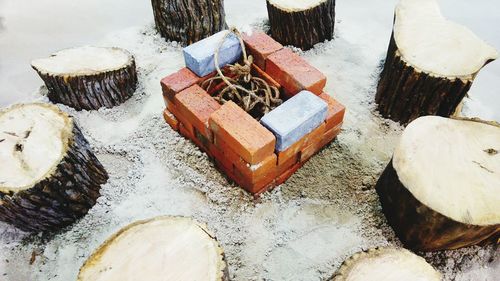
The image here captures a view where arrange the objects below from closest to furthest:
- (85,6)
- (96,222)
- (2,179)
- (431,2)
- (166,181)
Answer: (2,179), (96,222), (166,181), (431,2), (85,6)

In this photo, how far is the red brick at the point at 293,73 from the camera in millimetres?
2803

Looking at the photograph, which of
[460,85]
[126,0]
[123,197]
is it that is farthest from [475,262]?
[126,0]

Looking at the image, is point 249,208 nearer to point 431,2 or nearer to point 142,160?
point 142,160

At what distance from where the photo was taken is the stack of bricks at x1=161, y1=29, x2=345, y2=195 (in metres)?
2.52

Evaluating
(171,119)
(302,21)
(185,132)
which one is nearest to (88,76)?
(171,119)

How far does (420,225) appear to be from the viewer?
2.30 metres

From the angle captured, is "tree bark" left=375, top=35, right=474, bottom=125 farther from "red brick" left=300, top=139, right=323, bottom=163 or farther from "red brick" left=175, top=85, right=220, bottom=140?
"red brick" left=175, top=85, right=220, bottom=140

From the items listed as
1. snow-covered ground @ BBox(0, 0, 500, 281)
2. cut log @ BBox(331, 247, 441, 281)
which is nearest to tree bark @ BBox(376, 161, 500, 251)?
snow-covered ground @ BBox(0, 0, 500, 281)

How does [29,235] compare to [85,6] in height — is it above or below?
below

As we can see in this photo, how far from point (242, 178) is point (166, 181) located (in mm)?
584

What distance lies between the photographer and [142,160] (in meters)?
3.00

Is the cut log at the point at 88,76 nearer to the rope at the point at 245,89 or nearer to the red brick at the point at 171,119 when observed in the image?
the red brick at the point at 171,119

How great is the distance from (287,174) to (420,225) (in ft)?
3.16

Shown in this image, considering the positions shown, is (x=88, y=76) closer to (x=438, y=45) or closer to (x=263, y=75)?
(x=263, y=75)
